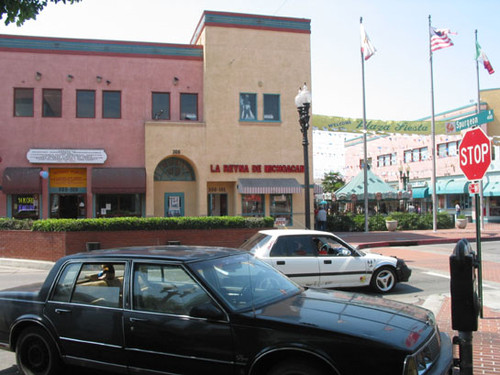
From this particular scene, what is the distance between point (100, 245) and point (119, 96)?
33.1 feet

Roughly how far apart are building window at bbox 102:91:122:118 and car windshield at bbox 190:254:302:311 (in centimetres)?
1961

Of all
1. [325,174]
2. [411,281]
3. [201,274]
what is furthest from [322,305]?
[325,174]

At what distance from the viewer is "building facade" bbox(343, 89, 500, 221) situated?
35.7 metres

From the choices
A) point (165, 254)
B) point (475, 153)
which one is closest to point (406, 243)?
point (475, 153)

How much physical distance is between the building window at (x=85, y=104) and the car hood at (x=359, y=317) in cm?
2055

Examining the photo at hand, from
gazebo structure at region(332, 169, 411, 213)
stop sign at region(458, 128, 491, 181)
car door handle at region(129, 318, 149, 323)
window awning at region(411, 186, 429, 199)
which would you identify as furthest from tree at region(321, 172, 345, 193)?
car door handle at region(129, 318, 149, 323)

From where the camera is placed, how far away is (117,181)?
21672 mm

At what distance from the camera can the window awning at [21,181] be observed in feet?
68.6

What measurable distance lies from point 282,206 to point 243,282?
19216mm

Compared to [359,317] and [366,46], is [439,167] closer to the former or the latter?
[366,46]

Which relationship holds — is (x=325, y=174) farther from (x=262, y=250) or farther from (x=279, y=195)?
(x=262, y=250)

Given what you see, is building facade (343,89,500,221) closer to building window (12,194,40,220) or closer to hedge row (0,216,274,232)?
hedge row (0,216,274,232)

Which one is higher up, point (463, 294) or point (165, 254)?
point (165, 254)

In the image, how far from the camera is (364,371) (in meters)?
3.26
